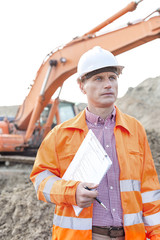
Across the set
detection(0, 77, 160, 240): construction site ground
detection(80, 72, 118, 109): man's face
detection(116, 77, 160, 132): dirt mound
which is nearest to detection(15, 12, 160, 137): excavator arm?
detection(0, 77, 160, 240): construction site ground

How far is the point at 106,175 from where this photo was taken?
156cm

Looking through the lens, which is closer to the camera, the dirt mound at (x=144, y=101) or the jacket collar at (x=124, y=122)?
the jacket collar at (x=124, y=122)

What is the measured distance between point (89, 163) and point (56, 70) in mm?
5423

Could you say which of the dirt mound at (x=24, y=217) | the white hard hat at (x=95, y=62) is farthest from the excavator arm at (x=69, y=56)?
the white hard hat at (x=95, y=62)

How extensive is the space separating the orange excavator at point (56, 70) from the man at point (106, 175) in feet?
13.2

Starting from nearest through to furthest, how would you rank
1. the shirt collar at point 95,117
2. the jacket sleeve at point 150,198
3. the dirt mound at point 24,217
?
the jacket sleeve at point 150,198 → the shirt collar at point 95,117 → the dirt mound at point 24,217

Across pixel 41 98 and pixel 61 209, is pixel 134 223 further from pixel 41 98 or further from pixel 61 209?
pixel 41 98

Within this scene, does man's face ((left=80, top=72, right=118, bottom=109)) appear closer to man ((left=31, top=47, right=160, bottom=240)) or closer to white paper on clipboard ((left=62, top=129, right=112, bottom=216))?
man ((left=31, top=47, right=160, bottom=240))

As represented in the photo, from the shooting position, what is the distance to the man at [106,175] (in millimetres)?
1463

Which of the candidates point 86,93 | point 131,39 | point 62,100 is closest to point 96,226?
point 86,93

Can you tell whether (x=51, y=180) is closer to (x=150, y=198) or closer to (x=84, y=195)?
(x=84, y=195)

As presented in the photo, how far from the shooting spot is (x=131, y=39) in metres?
5.52

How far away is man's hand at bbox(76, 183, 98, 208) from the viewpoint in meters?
1.29

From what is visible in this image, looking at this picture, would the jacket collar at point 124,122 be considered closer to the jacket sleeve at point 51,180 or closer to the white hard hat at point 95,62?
the white hard hat at point 95,62
